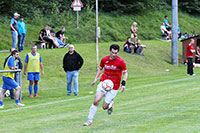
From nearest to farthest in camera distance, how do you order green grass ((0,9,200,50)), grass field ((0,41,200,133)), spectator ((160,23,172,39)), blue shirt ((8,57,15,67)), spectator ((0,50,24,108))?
grass field ((0,41,200,133)), spectator ((0,50,24,108)), blue shirt ((8,57,15,67)), green grass ((0,9,200,50)), spectator ((160,23,172,39))

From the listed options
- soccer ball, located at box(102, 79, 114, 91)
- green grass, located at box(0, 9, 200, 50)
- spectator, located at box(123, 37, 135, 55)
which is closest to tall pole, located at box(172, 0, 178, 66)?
spectator, located at box(123, 37, 135, 55)

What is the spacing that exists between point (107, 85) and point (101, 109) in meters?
3.10

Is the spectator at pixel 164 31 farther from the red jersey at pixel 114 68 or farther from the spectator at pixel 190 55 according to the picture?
the red jersey at pixel 114 68

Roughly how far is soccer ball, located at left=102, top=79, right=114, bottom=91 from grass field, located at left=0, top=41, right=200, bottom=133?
794 mm

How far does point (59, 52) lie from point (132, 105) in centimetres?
1305

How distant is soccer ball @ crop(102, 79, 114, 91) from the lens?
36.3ft

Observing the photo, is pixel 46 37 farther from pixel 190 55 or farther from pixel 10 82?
pixel 10 82

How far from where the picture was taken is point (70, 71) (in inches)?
749

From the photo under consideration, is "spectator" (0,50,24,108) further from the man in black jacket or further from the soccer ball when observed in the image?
the soccer ball

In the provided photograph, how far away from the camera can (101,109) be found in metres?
14.1

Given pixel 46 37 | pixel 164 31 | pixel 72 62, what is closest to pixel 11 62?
pixel 72 62

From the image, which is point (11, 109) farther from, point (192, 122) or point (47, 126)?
point (192, 122)

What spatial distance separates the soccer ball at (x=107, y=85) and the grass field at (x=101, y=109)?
79cm

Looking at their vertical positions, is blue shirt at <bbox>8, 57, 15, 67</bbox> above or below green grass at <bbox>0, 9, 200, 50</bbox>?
below
